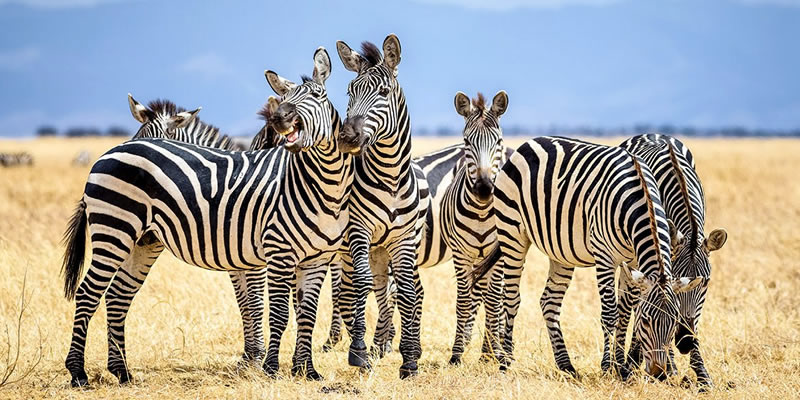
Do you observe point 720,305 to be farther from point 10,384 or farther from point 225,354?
point 10,384

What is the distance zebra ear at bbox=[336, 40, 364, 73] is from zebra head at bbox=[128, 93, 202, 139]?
2569 millimetres

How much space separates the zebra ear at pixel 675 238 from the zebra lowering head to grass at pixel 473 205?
1772 mm

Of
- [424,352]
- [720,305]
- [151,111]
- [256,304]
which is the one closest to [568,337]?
[424,352]

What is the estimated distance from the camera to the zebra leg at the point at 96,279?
7.14 metres

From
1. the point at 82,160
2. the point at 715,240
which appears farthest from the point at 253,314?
the point at 82,160

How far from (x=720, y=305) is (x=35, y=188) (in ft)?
64.0

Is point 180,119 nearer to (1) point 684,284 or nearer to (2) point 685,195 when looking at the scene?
(2) point 685,195

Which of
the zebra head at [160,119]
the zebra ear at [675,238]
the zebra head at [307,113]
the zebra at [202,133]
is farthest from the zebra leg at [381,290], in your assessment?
the zebra ear at [675,238]

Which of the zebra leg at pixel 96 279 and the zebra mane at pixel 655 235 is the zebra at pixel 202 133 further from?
the zebra mane at pixel 655 235

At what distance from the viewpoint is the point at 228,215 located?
7250mm

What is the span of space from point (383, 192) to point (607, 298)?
1.96m

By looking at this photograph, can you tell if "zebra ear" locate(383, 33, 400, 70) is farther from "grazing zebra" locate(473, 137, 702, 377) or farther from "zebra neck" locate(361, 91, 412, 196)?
"grazing zebra" locate(473, 137, 702, 377)

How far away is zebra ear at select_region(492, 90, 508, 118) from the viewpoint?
8.15 meters

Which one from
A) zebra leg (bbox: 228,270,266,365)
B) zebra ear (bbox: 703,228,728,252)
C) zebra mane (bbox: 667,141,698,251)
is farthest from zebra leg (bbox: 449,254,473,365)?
zebra ear (bbox: 703,228,728,252)
